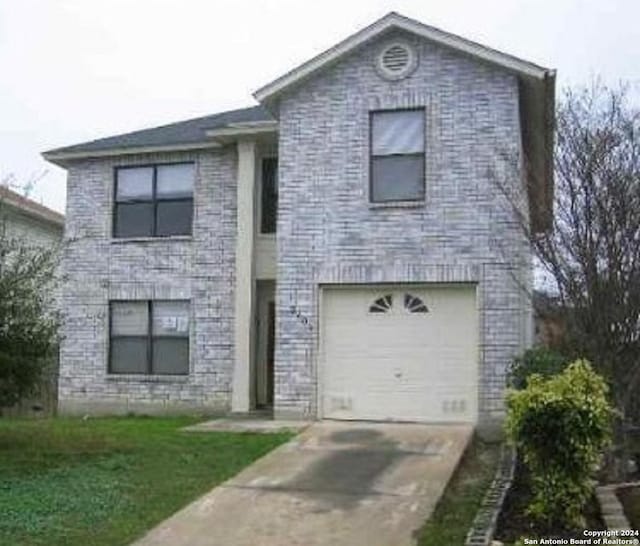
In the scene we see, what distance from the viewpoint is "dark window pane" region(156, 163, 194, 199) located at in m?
19.4

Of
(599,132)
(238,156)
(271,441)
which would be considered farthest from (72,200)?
(599,132)

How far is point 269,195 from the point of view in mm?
19047

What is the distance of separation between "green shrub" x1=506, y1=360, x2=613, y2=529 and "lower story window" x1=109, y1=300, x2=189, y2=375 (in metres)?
11.3

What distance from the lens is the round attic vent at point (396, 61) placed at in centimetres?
1645

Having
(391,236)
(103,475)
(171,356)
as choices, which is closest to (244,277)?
(171,356)

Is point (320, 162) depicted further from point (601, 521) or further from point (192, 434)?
point (601, 521)

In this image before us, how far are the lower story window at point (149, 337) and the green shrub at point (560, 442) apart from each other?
37.2 feet

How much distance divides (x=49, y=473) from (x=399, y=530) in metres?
4.69

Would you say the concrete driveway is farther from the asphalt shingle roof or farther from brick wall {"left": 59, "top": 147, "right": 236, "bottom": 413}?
the asphalt shingle roof

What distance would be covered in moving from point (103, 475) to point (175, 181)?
934cm

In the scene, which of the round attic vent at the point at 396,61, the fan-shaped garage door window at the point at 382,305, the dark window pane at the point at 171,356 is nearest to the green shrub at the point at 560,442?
the fan-shaped garage door window at the point at 382,305

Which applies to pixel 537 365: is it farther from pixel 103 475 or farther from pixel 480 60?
pixel 103 475

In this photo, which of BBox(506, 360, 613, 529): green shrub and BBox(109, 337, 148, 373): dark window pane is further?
BBox(109, 337, 148, 373): dark window pane

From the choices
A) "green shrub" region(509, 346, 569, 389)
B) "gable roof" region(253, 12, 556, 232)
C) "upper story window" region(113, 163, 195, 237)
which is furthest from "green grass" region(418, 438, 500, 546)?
"upper story window" region(113, 163, 195, 237)
